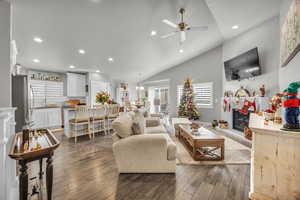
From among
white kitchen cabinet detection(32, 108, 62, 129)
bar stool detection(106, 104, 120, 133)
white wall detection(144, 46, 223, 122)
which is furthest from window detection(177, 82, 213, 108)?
white kitchen cabinet detection(32, 108, 62, 129)

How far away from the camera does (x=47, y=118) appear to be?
5137 millimetres

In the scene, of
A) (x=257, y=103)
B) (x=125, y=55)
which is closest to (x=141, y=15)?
(x=125, y=55)

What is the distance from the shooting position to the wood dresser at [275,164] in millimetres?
1087

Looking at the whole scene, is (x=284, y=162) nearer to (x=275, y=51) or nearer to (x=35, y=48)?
(x=275, y=51)

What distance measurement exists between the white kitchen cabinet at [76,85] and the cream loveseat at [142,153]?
486 centimetres

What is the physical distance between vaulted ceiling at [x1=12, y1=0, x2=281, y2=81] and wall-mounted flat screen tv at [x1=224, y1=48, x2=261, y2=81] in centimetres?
92

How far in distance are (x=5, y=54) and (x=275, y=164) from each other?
3.46 m

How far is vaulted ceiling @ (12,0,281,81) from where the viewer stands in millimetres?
2703

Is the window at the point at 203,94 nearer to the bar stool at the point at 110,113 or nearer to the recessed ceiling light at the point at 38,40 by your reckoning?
the bar stool at the point at 110,113

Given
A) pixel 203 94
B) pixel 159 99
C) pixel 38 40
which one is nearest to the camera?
pixel 38 40

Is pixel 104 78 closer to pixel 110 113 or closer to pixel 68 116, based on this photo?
pixel 110 113

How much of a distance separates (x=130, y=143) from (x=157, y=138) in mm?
446

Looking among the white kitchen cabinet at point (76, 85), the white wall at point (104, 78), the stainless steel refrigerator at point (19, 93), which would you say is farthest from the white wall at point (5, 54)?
the white wall at point (104, 78)

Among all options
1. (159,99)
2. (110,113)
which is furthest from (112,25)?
(159,99)
